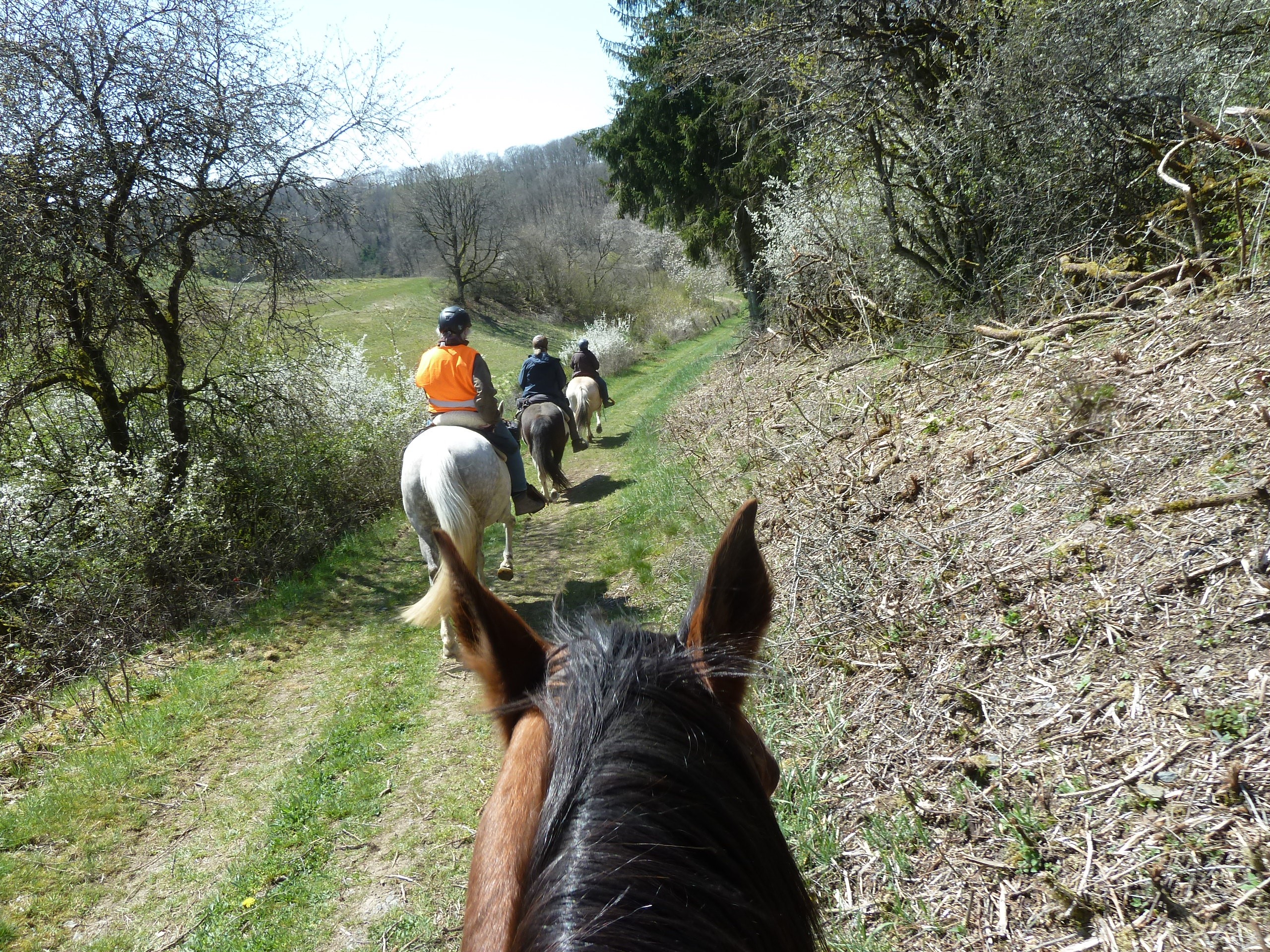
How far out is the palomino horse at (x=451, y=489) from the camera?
5988 millimetres

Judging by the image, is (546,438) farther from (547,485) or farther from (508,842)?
(508,842)

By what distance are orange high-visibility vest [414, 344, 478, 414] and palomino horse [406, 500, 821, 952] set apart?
5567 mm

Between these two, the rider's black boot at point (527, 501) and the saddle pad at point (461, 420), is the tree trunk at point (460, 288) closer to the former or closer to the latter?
the rider's black boot at point (527, 501)

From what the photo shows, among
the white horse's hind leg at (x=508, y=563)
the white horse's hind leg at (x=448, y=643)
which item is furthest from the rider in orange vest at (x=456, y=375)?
the white horse's hind leg at (x=448, y=643)

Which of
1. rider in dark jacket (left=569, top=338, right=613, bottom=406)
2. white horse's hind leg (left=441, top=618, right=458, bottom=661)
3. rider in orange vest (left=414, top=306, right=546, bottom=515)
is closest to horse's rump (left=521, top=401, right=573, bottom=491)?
rider in dark jacket (left=569, top=338, right=613, bottom=406)

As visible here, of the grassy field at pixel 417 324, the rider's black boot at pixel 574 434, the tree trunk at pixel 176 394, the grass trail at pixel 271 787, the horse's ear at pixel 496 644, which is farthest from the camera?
the grassy field at pixel 417 324

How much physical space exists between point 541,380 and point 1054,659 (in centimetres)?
1096

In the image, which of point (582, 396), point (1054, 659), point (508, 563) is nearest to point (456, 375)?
point (508, 563)

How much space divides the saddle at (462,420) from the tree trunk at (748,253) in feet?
42.6

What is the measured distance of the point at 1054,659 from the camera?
A: 110 inches

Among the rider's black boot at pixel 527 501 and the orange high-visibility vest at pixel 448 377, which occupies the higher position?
the orange high-visibility vest at pixel 448 377

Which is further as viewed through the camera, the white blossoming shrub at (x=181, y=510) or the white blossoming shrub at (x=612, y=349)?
the white blossoming shrub at (x=612, y=349)

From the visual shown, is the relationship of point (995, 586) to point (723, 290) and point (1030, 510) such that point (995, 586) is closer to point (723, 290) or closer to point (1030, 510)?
point (1030, 510)

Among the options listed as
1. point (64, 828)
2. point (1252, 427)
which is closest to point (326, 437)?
point (64, 828)
